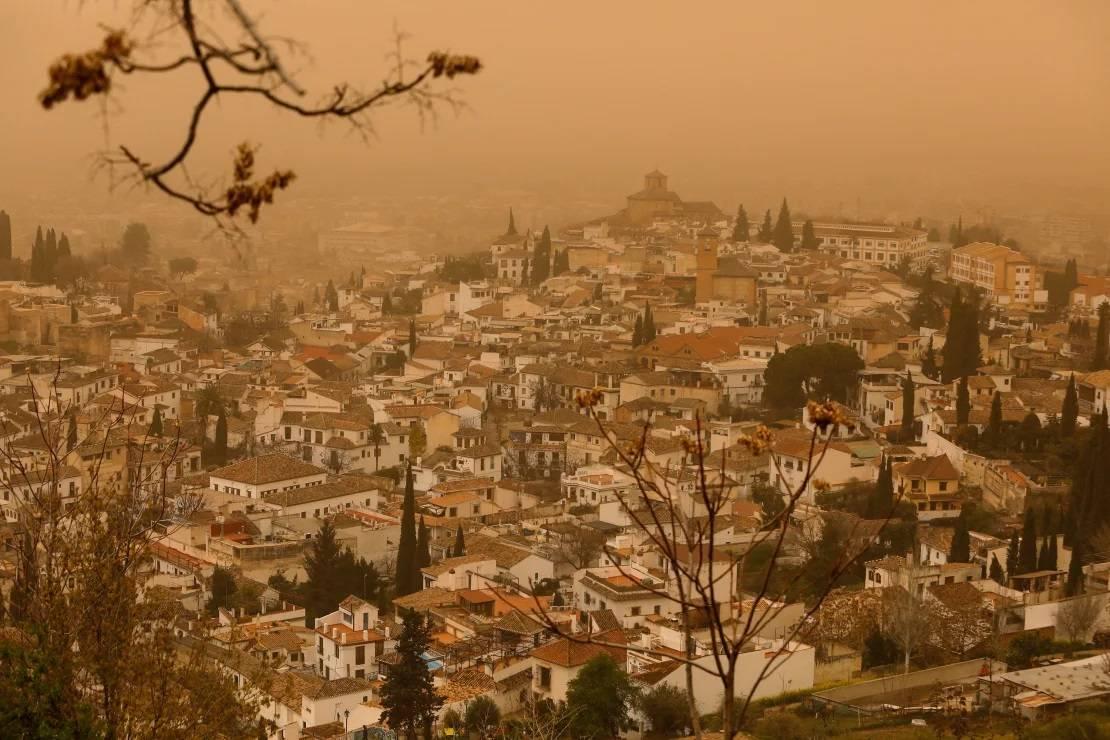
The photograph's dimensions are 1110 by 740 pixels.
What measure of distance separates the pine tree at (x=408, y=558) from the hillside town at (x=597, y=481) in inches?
1.0

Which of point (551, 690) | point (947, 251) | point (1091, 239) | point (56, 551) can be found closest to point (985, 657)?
point (551, 690)

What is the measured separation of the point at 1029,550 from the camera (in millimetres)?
12695

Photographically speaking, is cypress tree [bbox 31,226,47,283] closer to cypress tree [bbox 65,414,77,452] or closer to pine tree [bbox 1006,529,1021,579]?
cypress tree [bbox 65,414,77,452]

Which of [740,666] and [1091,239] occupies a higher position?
[1091,239]

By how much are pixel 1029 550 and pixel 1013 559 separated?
0.45ft

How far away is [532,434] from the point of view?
1811 cm

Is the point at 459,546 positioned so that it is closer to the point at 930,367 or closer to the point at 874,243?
the point at 930,367

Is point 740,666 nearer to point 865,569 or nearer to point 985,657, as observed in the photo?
point 985,657

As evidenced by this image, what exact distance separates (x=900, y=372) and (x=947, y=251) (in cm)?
1097

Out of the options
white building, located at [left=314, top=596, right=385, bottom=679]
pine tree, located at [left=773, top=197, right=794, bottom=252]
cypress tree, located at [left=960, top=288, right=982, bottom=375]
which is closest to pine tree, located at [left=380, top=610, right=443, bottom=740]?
white building, located at [left=314, top=596, right=385, bottom=679]

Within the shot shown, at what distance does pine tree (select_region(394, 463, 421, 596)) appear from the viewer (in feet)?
43.5

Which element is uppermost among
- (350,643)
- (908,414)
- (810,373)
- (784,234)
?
(784,234)

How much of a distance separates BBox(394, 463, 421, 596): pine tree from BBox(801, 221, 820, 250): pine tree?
1707 cm

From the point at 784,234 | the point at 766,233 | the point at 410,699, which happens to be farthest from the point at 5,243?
the point at 410,699
